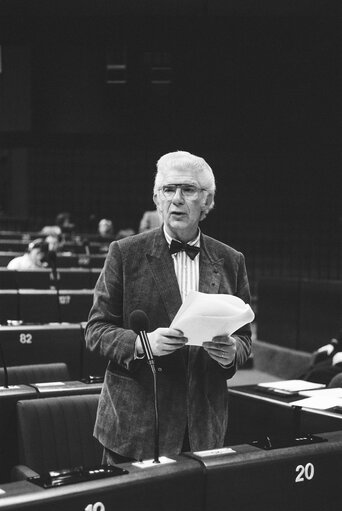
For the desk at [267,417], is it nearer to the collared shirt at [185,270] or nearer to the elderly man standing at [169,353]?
the elderly man standing at [169,353]

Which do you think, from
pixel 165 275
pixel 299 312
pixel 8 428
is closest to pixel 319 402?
pixel 165 275

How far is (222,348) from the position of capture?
2.06 metres

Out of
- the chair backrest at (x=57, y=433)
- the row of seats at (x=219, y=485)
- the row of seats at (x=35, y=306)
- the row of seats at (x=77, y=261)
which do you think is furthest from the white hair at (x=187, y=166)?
the row of seats at (x=77, y=261)

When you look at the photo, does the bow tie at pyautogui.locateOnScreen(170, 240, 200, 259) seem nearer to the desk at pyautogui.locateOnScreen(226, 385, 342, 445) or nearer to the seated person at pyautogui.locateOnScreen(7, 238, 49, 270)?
the desk at pyautogui.locateOnScreen(226, 385, 342, 445)

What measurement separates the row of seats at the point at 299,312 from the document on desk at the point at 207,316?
6.00 meters

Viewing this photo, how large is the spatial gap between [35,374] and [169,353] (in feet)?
6.36

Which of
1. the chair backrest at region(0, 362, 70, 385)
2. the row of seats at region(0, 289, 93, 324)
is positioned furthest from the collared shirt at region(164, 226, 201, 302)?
the row of seats at region(0, 289, 93, 324)

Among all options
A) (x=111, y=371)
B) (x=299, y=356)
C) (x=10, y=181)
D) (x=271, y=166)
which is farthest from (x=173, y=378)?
(x=10, y=181)

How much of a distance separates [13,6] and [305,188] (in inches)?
209

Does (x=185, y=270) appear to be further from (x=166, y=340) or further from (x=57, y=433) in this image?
(x=57, y=433)

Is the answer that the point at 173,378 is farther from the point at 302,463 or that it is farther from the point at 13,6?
the point at 13,6

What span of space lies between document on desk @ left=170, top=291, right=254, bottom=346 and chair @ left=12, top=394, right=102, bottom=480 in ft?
4.11

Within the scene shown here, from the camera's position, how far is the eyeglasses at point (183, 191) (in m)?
2.15

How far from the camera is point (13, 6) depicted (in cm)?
1079
